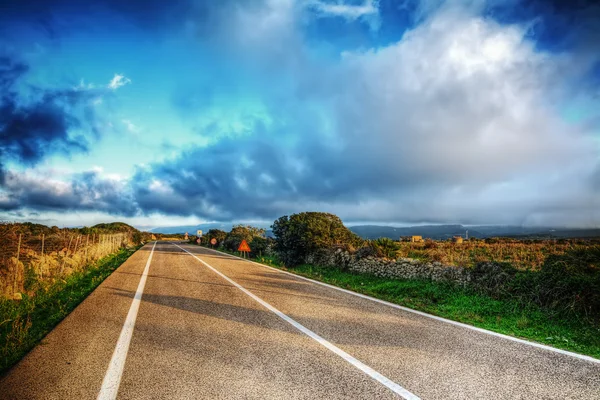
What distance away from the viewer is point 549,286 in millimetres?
6961

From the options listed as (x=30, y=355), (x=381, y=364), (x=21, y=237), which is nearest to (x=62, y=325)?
(x=30, y=355)

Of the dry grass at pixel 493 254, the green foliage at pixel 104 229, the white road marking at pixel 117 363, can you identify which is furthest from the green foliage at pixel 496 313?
the green foliage at pixel 104 229

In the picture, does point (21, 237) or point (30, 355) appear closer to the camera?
point (30, 355)

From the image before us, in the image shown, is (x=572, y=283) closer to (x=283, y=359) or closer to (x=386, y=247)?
(x=283, y=359)

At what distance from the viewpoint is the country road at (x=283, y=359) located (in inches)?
135

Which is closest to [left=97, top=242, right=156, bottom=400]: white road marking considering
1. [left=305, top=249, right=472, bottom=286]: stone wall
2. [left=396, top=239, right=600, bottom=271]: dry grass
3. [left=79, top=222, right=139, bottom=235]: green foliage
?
[left=305, top=249, right=472, bottom=286]: stone wall

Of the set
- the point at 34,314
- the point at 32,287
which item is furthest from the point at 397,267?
the point at 32,287

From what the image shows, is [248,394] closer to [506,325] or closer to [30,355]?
[30,355]

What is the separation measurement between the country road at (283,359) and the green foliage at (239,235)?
2431 cm

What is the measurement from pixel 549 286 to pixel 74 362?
838 centimetres

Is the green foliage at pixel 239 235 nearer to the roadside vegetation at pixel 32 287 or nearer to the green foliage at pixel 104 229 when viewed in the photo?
the green foliage at pixel 104 229

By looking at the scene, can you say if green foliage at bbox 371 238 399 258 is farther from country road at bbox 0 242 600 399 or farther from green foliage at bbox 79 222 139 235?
green foliage at bbox 79 222 139 235

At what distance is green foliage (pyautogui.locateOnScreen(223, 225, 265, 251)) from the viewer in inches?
1239

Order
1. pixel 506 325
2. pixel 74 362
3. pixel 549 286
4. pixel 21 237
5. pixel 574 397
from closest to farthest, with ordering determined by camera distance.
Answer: pixel 574 397 < pixel 74 362 < pixel 506 325 < pixel 549 286 < pixel 21 237
